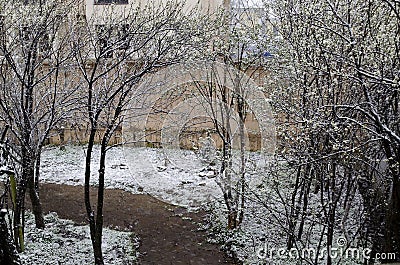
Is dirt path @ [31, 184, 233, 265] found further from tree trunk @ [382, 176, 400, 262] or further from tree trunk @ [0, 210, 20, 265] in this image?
tree trunk @ [0, 210, 20, 265]

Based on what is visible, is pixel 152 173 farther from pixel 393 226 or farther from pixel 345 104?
pixel 393 226

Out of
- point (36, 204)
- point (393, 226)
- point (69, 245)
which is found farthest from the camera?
point (36, 204)

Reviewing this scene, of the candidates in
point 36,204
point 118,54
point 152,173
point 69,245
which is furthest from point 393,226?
point 152,173

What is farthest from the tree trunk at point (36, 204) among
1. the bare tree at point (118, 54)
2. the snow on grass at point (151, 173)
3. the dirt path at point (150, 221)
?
the snow on grass at point (151, 173)

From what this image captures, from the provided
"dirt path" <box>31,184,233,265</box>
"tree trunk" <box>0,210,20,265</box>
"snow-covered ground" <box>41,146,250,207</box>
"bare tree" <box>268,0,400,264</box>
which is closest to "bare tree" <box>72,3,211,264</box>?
"dirt path" <box>31,184,233,265</box>

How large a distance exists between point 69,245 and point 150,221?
140 centimetres

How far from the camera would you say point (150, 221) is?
7.00 meters

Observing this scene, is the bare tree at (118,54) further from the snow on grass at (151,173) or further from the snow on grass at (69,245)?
the snow on grass at (151,173)

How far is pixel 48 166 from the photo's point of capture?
9555mm

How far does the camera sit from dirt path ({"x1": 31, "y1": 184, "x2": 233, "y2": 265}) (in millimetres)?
5891

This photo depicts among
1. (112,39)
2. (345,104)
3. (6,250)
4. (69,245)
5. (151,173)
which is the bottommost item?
(69,245)

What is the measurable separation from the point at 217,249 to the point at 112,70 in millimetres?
2731

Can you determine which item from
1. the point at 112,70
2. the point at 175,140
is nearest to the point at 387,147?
the point at 112,70

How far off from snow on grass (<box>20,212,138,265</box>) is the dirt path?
206mm
